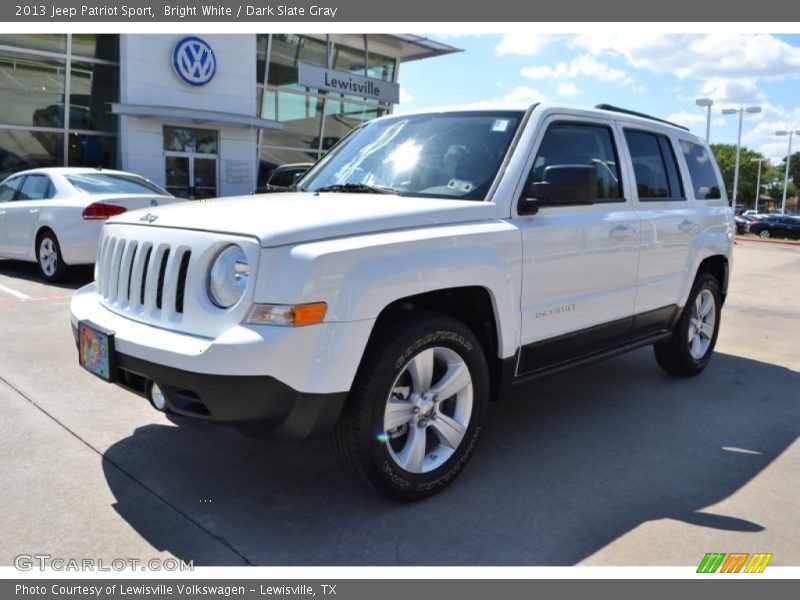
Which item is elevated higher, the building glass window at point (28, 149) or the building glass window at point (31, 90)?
the building glass window at point (31, 90)

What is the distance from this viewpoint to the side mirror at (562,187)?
3.59 m

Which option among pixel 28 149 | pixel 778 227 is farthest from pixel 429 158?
pixel 778 227

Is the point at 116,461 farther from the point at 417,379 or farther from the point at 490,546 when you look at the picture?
the point at 490,546

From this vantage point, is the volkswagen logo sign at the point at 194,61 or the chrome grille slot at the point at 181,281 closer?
the chrome grille slot at the point at 181,281

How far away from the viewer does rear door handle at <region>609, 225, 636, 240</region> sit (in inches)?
169

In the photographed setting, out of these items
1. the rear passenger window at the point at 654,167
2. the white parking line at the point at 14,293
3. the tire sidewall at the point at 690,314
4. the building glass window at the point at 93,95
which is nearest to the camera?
the rear passenger window at the point at 654,167

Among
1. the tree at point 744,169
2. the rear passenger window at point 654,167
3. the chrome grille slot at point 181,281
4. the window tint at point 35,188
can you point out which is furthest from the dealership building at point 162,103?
the tree at point 744,169

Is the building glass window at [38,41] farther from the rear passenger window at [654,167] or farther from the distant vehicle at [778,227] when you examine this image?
the distant vehicle at [778,227]

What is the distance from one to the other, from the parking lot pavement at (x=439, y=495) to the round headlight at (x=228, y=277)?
837mm

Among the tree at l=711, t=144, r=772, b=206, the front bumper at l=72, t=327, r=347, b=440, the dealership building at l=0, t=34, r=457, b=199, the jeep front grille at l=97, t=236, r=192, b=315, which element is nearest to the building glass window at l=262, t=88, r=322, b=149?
the dealership building at l=0, t=34, r=457, b=199

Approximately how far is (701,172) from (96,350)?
184 inches

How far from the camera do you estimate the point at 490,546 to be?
2.93m
